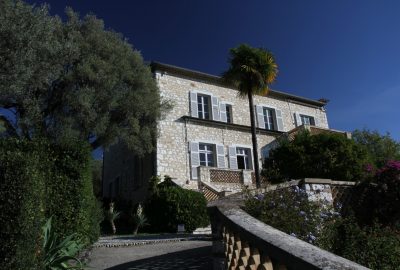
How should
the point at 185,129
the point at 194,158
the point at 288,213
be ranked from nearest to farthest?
1. the point at 288,213
2. the point at 194,158
3. the point at 185,129

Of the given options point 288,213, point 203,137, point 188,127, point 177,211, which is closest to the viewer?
point 288,213

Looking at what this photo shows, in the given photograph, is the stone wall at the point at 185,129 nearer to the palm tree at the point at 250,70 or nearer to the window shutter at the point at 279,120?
the window shutter at the point at 279,120

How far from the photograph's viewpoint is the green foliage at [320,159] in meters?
11.7

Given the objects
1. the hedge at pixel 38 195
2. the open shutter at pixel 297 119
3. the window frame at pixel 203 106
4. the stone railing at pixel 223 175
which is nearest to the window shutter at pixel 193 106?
the window frame at pixel 203 106

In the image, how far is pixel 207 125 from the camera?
1900 cm

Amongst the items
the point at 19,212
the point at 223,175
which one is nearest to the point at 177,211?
the point at 223,175

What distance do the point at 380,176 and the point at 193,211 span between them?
6863 mm

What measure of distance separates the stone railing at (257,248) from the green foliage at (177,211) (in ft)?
28.4

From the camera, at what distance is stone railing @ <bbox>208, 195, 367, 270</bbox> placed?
188cm

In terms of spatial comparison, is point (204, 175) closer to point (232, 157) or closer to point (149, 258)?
point (232, 157)

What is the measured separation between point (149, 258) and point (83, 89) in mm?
9853

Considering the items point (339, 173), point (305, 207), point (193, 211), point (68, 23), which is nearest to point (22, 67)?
point (68, 23)

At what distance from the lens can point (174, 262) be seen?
5.84 m

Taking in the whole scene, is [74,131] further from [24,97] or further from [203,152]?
[203,152]
